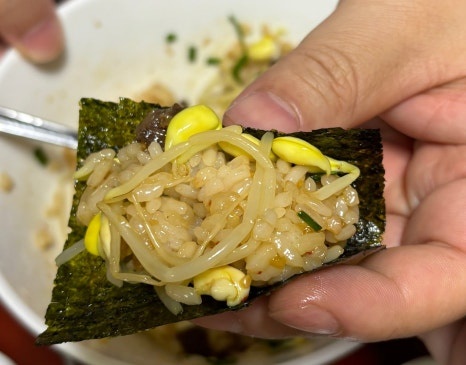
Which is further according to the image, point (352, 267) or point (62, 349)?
point (62, 349)

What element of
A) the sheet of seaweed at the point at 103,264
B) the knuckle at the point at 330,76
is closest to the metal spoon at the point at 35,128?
the sheet of seaweed at the point at 103,264

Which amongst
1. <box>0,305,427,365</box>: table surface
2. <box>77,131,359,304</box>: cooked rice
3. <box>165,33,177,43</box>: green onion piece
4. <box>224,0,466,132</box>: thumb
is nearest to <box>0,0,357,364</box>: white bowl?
<box>165,33,177,43</box>: green onion piece

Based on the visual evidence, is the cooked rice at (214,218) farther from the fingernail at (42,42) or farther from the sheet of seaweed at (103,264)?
the fingernail at (42,42)

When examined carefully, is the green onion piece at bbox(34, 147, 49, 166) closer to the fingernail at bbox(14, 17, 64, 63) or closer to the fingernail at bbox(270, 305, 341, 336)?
the fingernail at bbox(14, 17, 64, 63)

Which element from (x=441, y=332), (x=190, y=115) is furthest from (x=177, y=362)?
(x=190, y=115)

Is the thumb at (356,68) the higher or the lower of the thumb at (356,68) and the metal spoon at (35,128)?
the higher

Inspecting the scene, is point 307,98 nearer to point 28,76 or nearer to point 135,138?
point 135,138

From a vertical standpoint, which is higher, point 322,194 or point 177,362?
point 322,194
